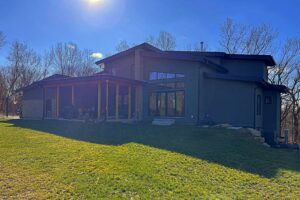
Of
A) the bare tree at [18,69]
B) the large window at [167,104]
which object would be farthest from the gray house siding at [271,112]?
the bare tree at [18,69]

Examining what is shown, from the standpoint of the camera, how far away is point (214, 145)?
10148 mm

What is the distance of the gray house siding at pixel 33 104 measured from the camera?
22.0m

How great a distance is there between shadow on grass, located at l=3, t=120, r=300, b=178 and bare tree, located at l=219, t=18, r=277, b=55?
2259 centimetres

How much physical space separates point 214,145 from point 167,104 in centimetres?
739

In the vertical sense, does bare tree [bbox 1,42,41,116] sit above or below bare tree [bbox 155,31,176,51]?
below

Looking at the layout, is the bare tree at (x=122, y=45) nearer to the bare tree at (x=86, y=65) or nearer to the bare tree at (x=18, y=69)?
the bare tree at (x=86, y=65)

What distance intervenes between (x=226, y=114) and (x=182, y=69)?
3848 millimetres

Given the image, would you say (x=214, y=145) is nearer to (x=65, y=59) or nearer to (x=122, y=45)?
(x=122, y=45)

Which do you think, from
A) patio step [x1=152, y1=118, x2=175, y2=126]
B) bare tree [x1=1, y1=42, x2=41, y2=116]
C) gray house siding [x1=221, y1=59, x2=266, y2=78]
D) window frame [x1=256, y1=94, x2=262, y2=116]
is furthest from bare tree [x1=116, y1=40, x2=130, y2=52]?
window frame [x1=256, y1=94, x2=262, y2=116]

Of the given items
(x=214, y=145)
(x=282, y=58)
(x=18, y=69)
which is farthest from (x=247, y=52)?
(x=18, y=69)

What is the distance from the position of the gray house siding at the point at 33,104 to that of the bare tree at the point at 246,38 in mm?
22765

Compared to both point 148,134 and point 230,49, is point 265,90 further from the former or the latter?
point 230,49

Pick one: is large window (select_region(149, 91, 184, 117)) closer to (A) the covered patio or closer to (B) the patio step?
(B) the patio step

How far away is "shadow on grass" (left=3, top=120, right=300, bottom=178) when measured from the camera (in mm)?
7855
